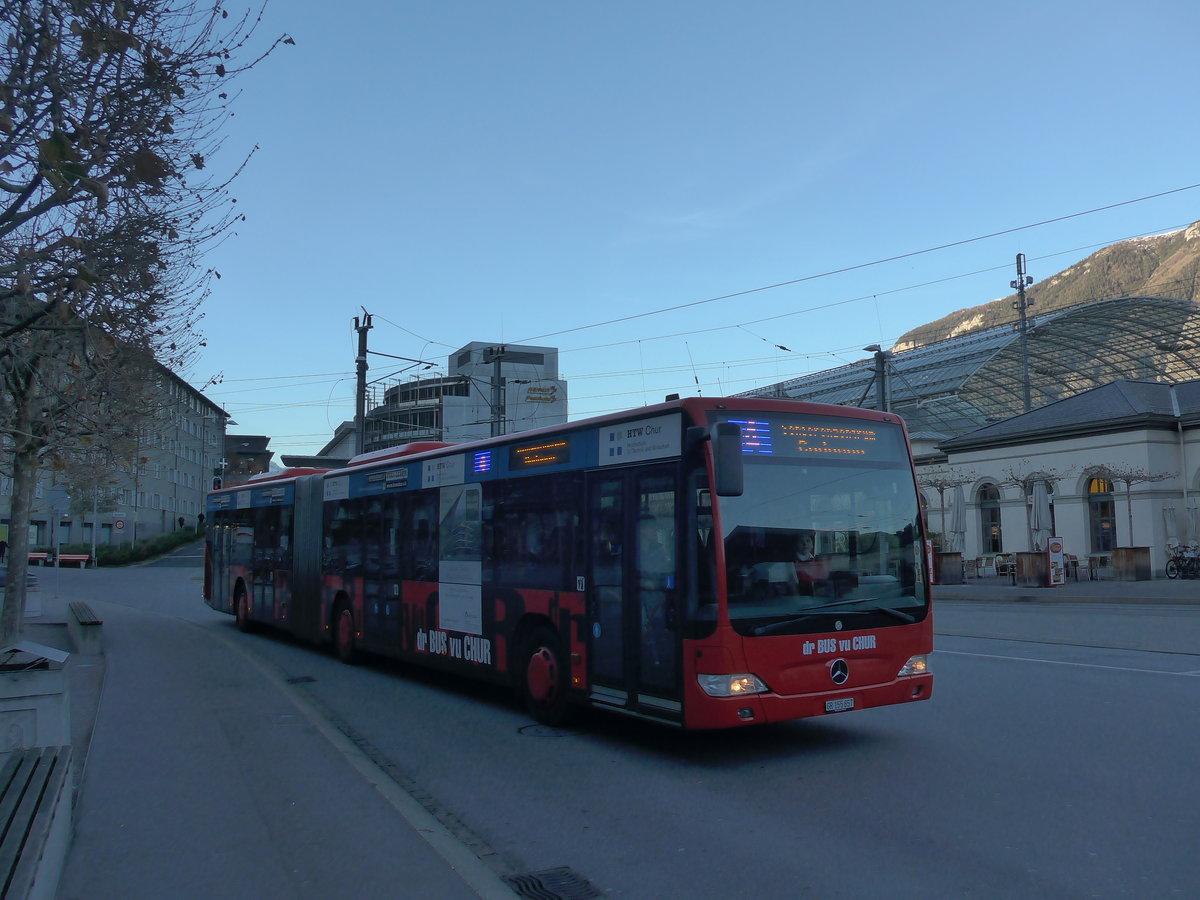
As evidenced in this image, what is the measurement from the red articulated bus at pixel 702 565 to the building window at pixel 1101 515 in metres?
30.5

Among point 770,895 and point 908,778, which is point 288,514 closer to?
point 908,778

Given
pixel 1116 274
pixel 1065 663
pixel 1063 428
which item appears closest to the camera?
pixel 1065 663

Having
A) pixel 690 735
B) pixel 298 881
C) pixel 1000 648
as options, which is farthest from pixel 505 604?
pixel 1000 648

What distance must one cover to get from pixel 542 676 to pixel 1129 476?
2933 cm

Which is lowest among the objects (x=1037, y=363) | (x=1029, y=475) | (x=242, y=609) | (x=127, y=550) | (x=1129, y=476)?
(x=242, y=609)

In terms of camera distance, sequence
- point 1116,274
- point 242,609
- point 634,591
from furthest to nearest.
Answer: point 1116,274
point 242,609
point 634,591

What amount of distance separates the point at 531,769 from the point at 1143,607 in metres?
19.9

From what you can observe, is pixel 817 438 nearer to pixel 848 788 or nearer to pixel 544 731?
pixel 848 788

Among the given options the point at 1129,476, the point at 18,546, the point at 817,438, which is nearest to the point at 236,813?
the point at 817,438

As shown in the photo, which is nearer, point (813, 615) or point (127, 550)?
point (813, 615)

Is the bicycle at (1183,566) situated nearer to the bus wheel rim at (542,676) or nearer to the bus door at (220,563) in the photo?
the bus door at (220,563)

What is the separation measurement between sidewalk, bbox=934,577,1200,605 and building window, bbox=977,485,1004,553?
270 inches

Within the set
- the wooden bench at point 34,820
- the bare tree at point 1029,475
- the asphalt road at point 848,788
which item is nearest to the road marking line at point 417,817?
the asphalt road at point 848,788

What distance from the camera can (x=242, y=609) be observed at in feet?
65.6
